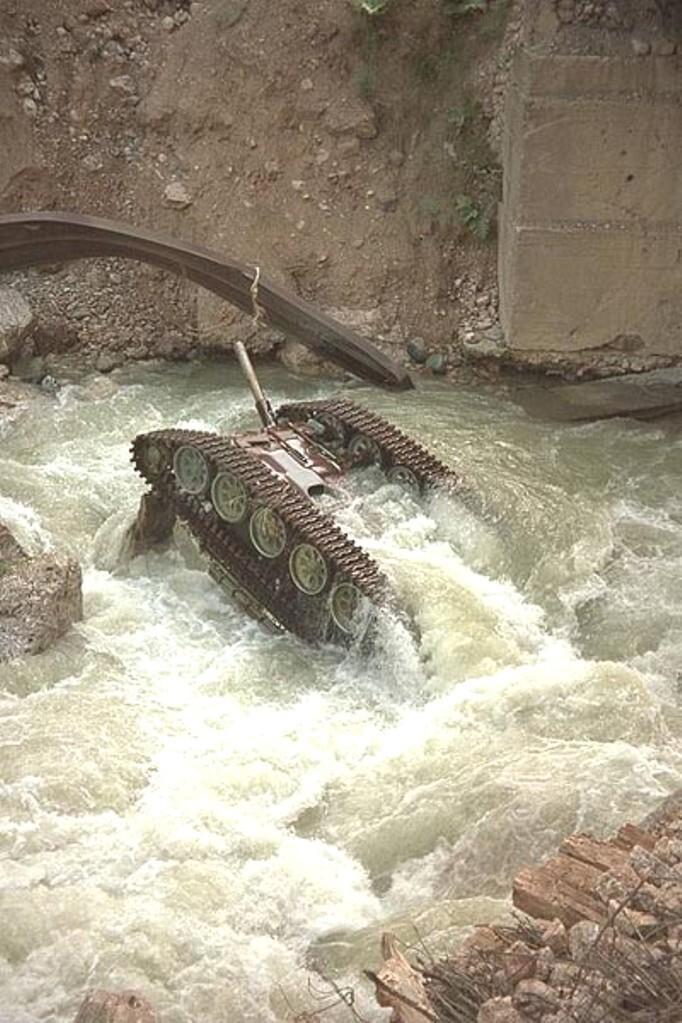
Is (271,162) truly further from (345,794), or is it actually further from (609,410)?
(345,794)

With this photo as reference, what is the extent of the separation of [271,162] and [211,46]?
1.16 metres

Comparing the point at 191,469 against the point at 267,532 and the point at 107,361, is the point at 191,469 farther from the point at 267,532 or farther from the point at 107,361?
the point at 107,361

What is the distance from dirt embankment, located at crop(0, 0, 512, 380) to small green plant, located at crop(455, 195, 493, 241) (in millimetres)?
19

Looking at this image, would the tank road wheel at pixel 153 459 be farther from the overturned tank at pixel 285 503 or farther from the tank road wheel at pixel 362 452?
the tank road wheel at pixel 362 452

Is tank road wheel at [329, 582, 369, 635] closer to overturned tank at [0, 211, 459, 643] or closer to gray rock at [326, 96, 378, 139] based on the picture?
overturned tank at [0, 211, 459, 643]

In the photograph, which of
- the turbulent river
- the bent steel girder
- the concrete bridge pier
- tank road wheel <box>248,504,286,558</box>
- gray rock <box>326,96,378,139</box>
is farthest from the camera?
gray rock <box>326,96,378,139</box>

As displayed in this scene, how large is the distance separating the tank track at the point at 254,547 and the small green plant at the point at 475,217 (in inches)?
171

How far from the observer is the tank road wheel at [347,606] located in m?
7.36

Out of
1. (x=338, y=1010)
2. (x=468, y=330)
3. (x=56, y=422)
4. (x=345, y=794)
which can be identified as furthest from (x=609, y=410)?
(x=338, y=1010)

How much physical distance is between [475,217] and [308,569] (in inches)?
205

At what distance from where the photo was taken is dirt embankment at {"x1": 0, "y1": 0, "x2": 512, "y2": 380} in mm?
11742

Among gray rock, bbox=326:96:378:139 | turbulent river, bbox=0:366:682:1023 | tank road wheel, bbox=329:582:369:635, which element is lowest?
turbulent river, bbox=0:366:682:1023

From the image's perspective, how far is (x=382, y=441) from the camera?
8648 mm

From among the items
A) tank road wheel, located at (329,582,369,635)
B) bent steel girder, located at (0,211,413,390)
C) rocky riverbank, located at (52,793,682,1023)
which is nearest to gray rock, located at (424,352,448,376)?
bent steel girder, located at (0,211,413,390)
